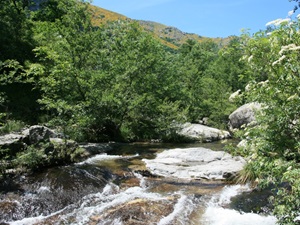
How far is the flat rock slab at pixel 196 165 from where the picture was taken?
453 inches

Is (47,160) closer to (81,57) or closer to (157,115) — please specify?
(81,57)

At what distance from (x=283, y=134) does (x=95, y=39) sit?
1531 centimetres

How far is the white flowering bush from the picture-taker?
4492 millimetres

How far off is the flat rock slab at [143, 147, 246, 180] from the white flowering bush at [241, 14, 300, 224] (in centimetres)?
572

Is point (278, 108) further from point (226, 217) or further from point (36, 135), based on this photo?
point (36, 135)

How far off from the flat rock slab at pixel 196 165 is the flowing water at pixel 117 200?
0.50 meters

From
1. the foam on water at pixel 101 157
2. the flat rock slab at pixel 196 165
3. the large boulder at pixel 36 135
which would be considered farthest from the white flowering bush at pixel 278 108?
the large boulder at pixel 36 135

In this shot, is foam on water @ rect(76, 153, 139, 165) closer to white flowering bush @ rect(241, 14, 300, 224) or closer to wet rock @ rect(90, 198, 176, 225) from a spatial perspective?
wet rock @ rect(90, 198, 176, 225)

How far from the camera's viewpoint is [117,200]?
907 cm

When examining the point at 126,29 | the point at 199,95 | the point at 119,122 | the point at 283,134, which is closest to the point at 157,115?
the point at 119,122

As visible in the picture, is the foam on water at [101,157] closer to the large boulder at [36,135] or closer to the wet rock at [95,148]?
the wet rock at [95,148]

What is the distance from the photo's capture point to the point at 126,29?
80.6ft

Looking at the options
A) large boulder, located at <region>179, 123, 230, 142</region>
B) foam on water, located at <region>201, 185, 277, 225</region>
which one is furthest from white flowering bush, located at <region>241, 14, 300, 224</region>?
large boulder, located at <region>179, 123, 230, 142</region>

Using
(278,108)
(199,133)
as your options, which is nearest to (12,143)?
(278,108)
